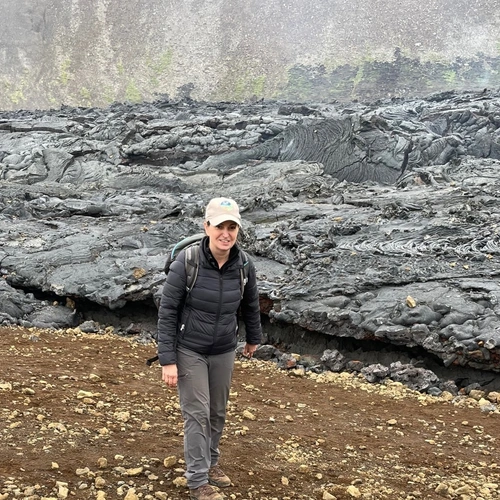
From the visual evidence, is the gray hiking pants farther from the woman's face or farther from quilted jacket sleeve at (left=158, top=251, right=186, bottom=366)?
the woman's face

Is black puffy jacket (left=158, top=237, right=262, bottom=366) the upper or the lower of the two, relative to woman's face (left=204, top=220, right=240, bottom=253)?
lower

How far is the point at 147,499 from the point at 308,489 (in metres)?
1.18

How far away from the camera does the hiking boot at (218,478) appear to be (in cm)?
464

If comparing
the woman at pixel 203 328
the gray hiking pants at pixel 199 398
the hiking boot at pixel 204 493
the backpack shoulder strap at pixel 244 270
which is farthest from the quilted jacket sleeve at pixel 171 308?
the hiking boot at pixel 204 493

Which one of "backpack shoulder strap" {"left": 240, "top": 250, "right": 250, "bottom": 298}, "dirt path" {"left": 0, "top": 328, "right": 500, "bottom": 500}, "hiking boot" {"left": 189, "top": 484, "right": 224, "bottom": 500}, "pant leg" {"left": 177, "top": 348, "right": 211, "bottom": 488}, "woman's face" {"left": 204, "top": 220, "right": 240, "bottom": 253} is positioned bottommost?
"dirt path" {"left": 0, "top": 328, "right": 500, "bottom": 500}

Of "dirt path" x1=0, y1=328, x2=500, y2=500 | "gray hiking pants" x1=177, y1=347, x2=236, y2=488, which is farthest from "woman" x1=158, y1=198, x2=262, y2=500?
"dirt path" x1=0, y1=328, x2=500, y2=500

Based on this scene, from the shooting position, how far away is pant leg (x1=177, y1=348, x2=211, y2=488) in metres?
4.38

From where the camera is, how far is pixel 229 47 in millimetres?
66312

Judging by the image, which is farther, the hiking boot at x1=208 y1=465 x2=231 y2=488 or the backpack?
the hiking boot at x1=208 y1=465 x2=231 y2=488

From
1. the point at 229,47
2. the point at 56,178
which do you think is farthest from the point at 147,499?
the point at 229,47

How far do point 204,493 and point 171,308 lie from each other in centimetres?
123

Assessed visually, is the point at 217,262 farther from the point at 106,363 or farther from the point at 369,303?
the point at 369,303

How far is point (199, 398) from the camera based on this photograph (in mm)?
4430

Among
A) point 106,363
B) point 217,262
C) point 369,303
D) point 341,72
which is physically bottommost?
point 106,363
